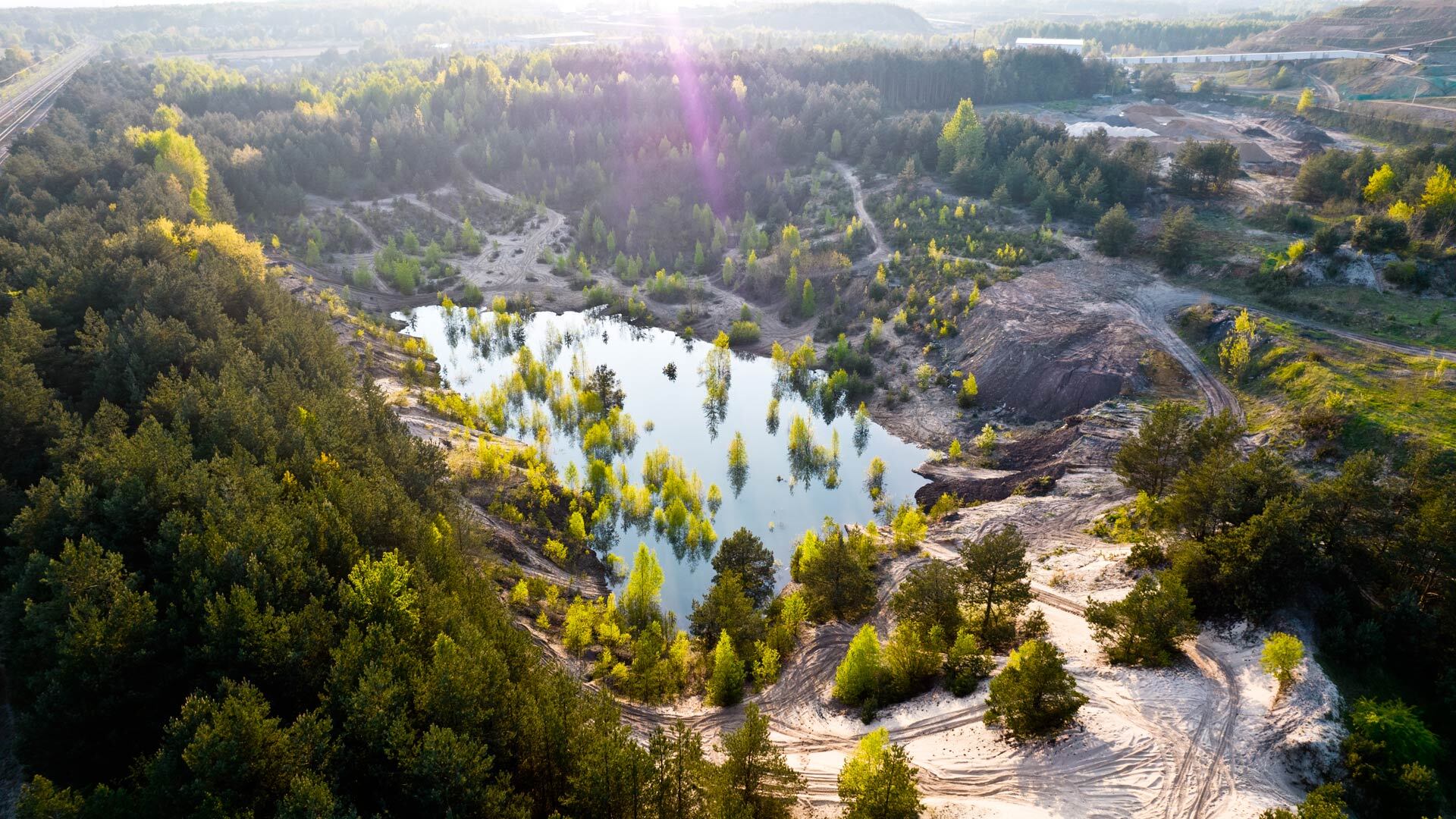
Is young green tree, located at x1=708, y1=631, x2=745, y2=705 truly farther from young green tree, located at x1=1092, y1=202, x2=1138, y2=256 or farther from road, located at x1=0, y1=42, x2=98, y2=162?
road, located at x1=0, y1=42, x2=98, y2=162

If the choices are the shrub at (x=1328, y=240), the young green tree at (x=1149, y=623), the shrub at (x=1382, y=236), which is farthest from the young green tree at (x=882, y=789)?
the shrub at (x=1382, y=236)

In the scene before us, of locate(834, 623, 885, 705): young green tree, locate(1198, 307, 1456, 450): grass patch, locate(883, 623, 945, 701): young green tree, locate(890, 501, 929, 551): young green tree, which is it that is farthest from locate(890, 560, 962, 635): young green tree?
locate(1198, 307, 1456, 450): grass patch

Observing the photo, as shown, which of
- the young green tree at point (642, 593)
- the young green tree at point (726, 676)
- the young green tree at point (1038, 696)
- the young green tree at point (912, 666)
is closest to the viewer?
the young green tree at point (1038, 696)

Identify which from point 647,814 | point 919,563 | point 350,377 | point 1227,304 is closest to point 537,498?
point 350,377

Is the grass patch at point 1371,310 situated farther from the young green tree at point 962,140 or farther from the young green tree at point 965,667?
the young green tree at point 965,667

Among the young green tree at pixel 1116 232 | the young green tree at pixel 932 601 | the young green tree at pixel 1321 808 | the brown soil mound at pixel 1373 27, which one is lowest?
the young green tree at pixel 932 601

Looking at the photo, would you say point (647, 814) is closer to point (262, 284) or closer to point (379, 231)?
point (262, 284)

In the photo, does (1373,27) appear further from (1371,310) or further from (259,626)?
(259,626)

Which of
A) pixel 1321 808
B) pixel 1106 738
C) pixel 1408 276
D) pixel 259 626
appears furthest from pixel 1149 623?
pixel 1408 276

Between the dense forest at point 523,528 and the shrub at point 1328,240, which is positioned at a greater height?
the shrub at point 1328,240
